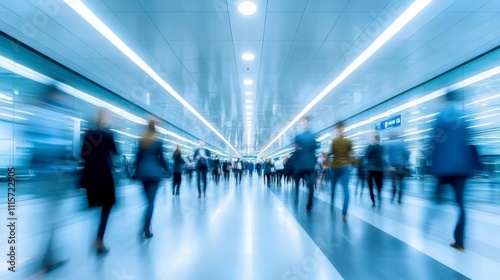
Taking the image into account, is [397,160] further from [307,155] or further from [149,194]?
[149,194]

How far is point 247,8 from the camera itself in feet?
16.7

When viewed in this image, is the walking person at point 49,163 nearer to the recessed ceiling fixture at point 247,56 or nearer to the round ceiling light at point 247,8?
the round ceiling light at point 247,8

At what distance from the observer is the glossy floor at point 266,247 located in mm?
2695

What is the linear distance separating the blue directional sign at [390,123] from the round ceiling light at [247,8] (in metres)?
9.69

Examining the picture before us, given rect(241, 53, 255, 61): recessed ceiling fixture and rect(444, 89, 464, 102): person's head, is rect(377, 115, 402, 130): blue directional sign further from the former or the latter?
rect(444, 89, 464, 102): person's head

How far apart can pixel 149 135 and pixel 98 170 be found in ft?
2.92

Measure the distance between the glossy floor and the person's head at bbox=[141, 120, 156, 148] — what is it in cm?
112

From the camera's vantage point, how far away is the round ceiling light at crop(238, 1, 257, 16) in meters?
4.96

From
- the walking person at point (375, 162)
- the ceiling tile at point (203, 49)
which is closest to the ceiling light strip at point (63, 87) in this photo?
the ceiling tile at point (203, 49)

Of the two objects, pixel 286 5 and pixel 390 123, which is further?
pixel 390 123

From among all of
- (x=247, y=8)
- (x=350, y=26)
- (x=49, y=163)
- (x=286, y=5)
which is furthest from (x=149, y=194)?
(x=350, y=26)

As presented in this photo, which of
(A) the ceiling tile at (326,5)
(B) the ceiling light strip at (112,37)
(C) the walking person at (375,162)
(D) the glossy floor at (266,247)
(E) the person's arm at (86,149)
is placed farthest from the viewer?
(C) the walking person at (375,162)

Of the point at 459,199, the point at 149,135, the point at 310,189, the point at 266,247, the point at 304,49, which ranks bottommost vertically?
the point at 266,247

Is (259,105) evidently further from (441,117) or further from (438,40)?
(441,117)
